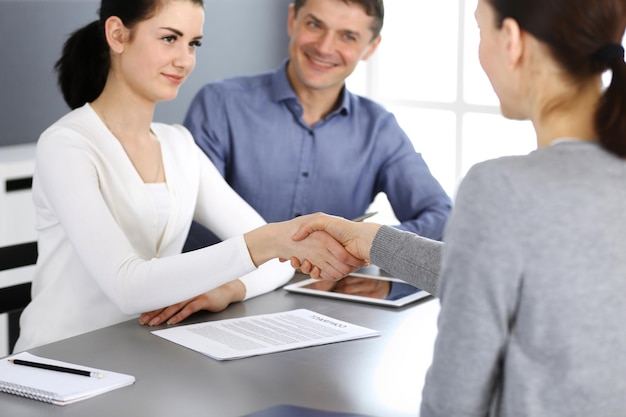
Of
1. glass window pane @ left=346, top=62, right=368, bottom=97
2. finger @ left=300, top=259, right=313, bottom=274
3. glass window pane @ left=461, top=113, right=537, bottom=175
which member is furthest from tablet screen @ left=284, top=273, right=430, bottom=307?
glass window pane @ left=346, top=62, right=368, bottom=97

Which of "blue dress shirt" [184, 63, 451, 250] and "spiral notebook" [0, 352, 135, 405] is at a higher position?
"blue dress shirt" [184, 63, 451, 250]

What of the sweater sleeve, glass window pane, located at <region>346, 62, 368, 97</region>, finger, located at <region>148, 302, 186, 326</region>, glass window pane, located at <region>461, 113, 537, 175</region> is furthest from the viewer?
glass window pane, located at <region>346, 62, 368, 97</region>

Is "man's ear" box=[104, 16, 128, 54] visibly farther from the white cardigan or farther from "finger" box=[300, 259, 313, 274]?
"finger" box=[300, 259, 313, 274]

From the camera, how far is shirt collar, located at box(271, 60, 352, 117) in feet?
9.61

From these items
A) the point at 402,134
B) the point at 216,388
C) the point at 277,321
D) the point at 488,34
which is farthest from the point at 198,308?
the point at 402,134

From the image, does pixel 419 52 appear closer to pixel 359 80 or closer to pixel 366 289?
pixel 359 80

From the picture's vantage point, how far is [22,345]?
207cm

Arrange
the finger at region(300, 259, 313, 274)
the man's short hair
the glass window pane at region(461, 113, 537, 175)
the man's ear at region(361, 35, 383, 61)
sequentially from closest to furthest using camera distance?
the finger at region(300, 259, 313, 274), the man's short hair, the man's ear at region(361, 35, 383, 61), the glass window pane at region(461, 113, 537, 175)

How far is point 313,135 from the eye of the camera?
2.95 metres

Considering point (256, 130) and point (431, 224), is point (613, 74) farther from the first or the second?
point (256, 130)

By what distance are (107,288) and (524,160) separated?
3.51 feet

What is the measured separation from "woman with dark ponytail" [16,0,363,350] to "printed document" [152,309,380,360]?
0.30ft

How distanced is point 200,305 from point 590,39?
1.09m

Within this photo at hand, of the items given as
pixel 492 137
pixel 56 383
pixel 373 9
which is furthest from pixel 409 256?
pixel 492 137
